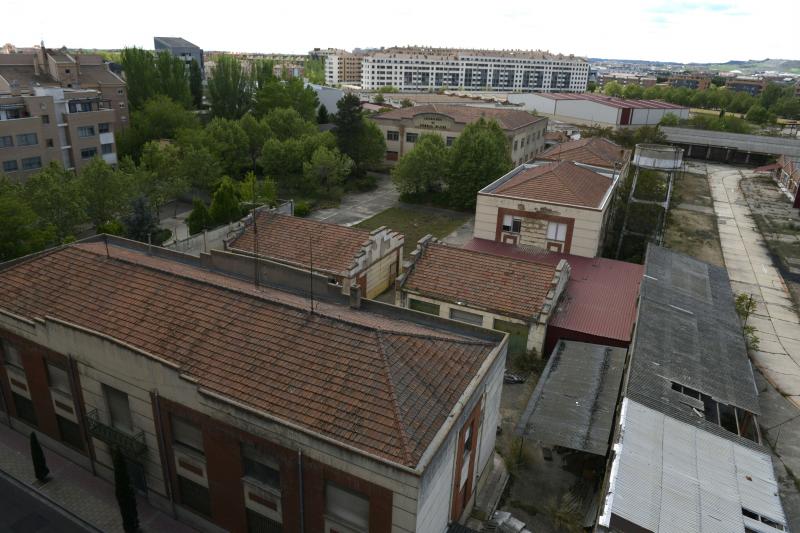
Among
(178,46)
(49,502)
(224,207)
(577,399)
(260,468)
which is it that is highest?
(178,46)

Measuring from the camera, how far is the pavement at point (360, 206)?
192 ft

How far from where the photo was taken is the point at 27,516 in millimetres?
20391

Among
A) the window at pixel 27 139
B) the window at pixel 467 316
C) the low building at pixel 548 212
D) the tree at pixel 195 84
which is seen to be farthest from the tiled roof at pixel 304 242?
the tree at pixel 195 84

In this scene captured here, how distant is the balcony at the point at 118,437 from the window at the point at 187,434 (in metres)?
1.73

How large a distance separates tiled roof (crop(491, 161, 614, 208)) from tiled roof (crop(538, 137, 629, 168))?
7412 mm

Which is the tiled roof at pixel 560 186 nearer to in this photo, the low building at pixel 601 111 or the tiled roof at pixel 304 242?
the tiled roof at pixel 304 242

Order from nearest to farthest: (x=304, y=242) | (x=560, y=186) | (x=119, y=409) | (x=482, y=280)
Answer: (x=119, y=409) → (x=482, y=280) → (x=304, y=242) → (x=560, y=186)

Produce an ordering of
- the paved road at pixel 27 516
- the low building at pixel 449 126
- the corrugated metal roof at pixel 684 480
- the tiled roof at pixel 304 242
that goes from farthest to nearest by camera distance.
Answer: the low building at pixel 449 126 < the tiled roof at pixel 304 242 < the paved road at pixel 27 516 < the corrugated metal roof at pixel 684 480

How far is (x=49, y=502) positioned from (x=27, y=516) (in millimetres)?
787

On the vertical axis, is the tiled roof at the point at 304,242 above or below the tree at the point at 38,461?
above

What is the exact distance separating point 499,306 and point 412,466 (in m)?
17.1

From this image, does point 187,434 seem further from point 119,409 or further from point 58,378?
point 58,378

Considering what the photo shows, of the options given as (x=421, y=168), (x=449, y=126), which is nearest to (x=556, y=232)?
(x=421, y=168)

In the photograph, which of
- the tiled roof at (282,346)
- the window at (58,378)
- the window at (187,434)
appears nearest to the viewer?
the tiled roof at (282,346)
